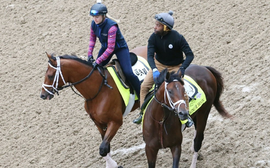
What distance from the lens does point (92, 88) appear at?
6.90 m

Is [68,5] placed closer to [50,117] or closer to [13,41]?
[13,41]

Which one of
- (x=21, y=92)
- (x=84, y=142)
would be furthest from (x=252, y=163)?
(x=21, y=92)

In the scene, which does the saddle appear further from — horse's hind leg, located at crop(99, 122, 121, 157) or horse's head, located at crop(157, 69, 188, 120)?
horse's head, located at crop(157, 69, 188, 120)

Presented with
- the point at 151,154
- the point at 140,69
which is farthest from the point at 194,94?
the point at 140,69

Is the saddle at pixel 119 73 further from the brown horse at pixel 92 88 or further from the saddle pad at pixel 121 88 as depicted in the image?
the brown horse at pixel 92 88

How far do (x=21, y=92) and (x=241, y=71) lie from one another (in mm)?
4819

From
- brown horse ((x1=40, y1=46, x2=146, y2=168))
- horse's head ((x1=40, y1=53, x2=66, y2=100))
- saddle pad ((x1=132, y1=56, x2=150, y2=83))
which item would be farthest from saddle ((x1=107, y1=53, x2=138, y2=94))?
horse's head ((x1=40, y1=53, x2=66, y2=100))

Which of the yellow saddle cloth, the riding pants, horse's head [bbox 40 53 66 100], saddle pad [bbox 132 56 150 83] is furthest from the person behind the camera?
saddle pad [bbox 132 56 150 83]

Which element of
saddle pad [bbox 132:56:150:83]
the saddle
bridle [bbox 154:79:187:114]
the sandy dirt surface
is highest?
bridle [bbox 154:79:187:114]

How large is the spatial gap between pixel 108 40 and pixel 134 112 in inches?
93.3

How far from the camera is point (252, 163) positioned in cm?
692

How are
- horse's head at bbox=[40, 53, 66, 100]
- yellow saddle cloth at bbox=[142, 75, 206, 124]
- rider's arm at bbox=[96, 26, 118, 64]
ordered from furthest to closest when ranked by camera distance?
rider's arm at bbox=[96, 26, 118, 64] < horse's head at bbox=[40, 53, 66, 100] < yellow saddle cloth at bbox=[142, 75, 206, 124]

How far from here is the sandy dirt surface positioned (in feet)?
25.2

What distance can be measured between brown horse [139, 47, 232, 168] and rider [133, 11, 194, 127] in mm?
362
